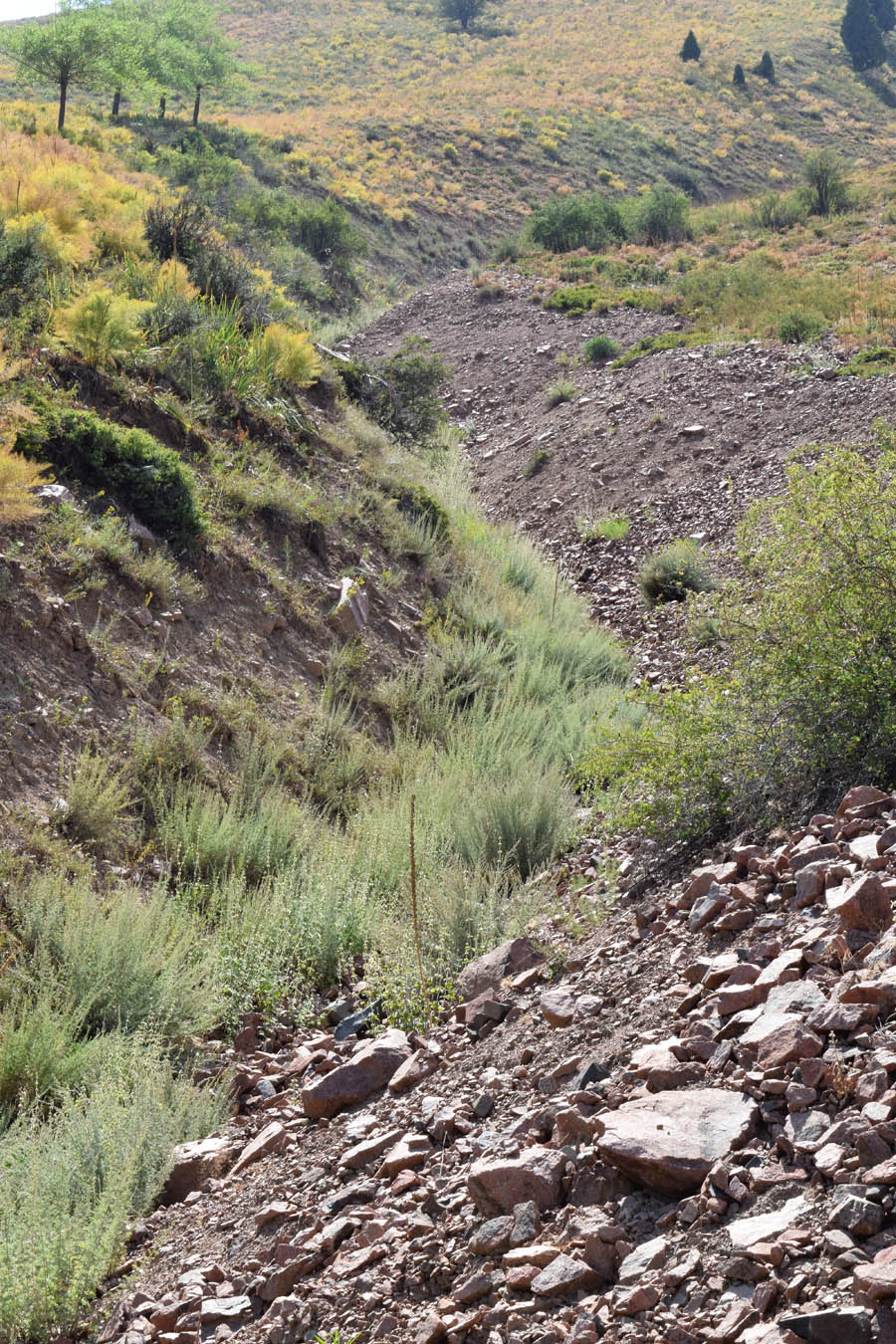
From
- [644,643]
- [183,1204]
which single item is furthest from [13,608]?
[644,643]

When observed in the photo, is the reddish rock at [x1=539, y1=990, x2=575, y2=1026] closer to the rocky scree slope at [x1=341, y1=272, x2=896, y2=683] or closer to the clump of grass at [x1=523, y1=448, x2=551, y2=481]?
the rocky scree slope at [x1=341, y1=272, x2=896, y2=683]

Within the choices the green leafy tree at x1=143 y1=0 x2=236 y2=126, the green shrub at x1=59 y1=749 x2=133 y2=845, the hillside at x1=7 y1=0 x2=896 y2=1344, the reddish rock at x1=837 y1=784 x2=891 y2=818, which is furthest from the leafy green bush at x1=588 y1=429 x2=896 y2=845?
the green leafy tree at x1=143 y1=0 x2=236 y2=126

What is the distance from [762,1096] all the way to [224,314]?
31.6 ft

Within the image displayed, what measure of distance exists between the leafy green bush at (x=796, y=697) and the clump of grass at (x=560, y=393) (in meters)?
12.5

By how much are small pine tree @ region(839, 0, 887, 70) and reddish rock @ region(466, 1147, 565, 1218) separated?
7277 cm

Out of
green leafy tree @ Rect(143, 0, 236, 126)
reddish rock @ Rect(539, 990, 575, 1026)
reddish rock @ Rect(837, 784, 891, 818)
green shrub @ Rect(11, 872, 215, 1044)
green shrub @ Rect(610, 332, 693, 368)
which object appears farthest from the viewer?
green leafy tree @ Rect(143, 0, 236, 126)

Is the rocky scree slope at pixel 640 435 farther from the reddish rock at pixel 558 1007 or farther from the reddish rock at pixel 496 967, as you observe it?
the reddish rock at pixel 558 1007

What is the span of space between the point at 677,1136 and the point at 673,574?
8809 mm

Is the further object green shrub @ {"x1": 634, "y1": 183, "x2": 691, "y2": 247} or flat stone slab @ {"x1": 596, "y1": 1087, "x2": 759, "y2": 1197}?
green shrub @ {"x1": 634, "y1": 183, "x2": 691, "y2": 247}

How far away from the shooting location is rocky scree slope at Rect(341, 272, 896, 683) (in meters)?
12.1

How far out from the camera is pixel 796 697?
4488 mm

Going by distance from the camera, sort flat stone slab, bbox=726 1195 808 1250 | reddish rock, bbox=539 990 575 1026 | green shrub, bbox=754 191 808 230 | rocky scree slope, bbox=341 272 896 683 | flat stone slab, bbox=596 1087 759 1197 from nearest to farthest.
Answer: flat stone slab, bbox=726 1195 808 1250 → flat stone slab, bbox=596 1087 759 1197 → reddish rock, bbox=539 990 575 1026 → rocky scree slope, bbox=341 272 896 683 → green shrub, bbox=754 191 808 230

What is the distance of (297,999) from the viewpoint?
473 centimetres

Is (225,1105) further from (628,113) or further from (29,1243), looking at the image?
(628,113)
